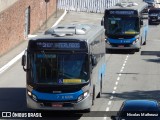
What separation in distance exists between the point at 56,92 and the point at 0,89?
7.36m

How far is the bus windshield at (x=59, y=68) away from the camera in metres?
21.4

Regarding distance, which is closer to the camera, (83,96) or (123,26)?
(83,96)

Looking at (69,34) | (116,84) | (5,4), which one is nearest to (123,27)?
(5,4)

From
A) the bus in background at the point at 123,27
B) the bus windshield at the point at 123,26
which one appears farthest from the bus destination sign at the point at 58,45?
the bus windshield at the point at 123,26

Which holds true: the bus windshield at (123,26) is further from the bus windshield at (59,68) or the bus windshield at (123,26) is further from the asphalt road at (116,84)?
the bus windshield at (59,68)

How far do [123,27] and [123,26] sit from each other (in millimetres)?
65

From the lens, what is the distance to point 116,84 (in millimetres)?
29812

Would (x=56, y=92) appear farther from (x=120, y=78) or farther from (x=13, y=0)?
(x=13, y=0)

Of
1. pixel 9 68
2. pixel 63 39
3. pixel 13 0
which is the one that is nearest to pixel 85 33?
pixel 63 39

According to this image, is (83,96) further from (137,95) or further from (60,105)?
(137,95)

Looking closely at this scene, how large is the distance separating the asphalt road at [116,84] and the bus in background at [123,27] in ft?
3.07

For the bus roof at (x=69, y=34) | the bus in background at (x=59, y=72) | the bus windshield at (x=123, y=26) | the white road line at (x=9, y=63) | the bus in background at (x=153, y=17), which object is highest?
the bus roof at (x=69, y=34)

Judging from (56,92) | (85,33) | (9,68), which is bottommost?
(9,68)

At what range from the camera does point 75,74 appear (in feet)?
70.5
